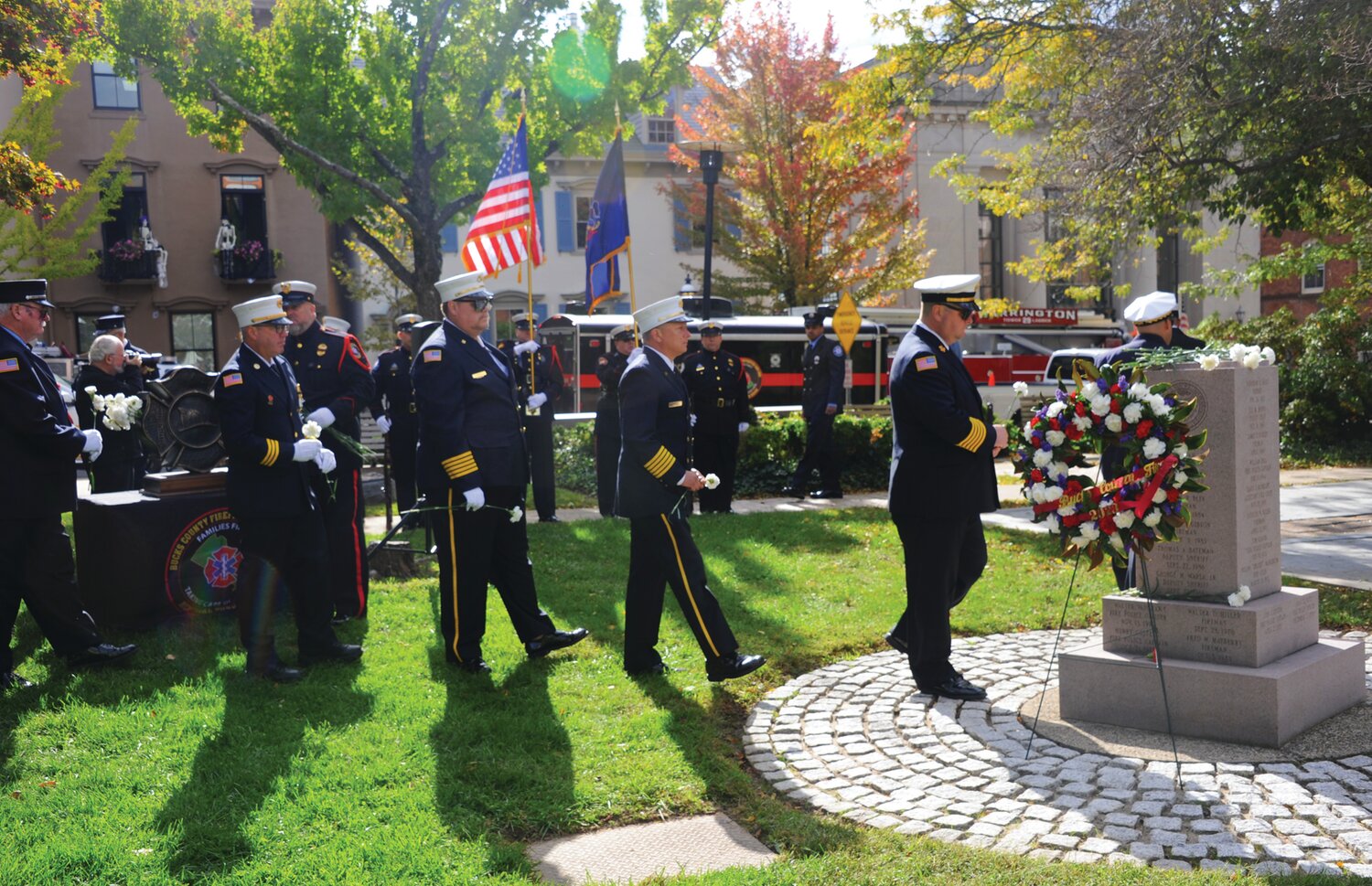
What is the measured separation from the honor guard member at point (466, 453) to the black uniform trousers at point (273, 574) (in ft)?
2.33

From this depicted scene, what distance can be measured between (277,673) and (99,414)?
518 cm

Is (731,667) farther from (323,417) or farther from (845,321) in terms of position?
(845,321)

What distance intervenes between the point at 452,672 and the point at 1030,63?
12.2 m

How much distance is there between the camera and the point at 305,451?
263 inches

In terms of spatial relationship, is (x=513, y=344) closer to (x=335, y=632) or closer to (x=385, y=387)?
(x=385, y=387)

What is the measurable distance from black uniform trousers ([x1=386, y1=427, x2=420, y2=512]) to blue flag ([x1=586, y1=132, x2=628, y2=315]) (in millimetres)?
3553

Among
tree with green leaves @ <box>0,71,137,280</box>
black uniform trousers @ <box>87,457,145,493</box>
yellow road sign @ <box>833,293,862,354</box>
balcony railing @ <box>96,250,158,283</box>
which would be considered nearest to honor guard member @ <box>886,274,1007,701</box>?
black uniform trousers @ <box>87,457,145,493</box>

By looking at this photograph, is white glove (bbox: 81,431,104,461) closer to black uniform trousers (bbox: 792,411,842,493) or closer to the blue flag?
the blue flag

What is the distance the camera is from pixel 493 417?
6988 millimetres

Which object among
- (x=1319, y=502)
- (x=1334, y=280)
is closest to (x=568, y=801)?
(x=1319, y=502)

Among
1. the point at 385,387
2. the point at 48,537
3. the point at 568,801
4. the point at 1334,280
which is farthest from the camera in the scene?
the point at 1334,280

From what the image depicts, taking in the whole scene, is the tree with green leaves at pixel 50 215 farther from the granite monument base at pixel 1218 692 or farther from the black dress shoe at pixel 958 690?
the granite monument base at pixel 1218 692

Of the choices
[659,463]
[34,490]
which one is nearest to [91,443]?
[34,490]

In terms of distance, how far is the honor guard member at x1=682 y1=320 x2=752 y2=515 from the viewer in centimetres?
1325
